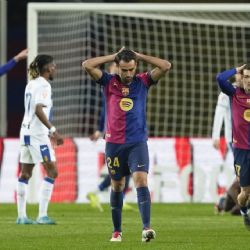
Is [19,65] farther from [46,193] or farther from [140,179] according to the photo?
[140,179]

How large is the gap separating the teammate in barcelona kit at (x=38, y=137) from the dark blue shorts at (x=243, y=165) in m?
2.63

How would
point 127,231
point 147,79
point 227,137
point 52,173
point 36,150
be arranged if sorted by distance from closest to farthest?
point 147,79, point 127,231, point 36,150, point 52,173, point 227,137

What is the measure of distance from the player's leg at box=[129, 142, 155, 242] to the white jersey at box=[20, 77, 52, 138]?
3.11 meters

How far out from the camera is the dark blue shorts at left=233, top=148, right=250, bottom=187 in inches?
558

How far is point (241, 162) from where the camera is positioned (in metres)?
14.2

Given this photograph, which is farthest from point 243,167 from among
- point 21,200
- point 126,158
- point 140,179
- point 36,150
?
point 21,200

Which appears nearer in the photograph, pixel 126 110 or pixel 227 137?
pixel 126 110

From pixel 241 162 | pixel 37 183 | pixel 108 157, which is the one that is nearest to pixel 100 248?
pixel 108 157

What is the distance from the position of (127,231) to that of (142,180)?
176 centimetres

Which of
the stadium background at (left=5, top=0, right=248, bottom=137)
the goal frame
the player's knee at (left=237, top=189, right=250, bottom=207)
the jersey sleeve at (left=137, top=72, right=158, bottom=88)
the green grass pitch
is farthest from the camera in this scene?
the stadium background at (left=5, top=0, right=248, bottom=137)

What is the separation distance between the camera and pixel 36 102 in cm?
1543

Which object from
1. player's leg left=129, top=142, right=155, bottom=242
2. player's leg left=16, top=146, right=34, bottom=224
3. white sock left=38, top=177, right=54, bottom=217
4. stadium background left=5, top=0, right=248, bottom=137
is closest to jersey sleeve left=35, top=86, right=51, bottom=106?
player's leg left=16, top=146, right=34, bottom=224

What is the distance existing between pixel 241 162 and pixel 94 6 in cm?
802

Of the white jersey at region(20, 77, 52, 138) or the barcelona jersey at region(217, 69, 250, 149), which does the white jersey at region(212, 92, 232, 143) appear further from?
the barcelona jersey at region(217, 69, 250, 149)
